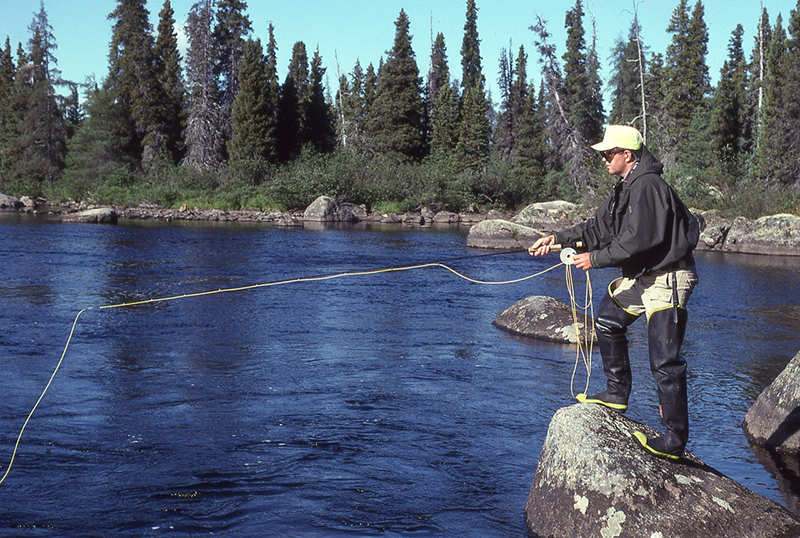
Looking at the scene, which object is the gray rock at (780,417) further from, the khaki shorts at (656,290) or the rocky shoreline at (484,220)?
the rocky shoreline at (484,220)

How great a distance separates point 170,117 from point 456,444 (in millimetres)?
59586

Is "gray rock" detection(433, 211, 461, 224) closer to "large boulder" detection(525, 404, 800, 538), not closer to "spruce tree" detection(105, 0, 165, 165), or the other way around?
"spruce tree" detection(105, 0, 165, 165)

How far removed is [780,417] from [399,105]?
197ft

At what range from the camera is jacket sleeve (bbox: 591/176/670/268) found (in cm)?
505

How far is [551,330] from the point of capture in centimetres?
1167

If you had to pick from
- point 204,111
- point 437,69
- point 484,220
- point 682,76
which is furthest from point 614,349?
point 437,69

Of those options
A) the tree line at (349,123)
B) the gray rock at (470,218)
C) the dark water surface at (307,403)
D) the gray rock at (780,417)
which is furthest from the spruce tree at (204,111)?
the gray rock at (780,417)

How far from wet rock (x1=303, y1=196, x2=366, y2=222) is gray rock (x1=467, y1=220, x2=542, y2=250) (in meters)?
15.2

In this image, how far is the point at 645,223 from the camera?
5.05 metres

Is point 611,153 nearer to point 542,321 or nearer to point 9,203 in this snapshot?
point 542,321

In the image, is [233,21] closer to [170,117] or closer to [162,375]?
[170,117]

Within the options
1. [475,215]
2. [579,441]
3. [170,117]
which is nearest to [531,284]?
[579,441]

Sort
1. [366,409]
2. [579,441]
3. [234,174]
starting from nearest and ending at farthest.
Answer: [579,441] < [366,409] < [234,174]

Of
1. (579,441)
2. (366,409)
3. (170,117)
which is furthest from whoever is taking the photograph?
(170,117)
